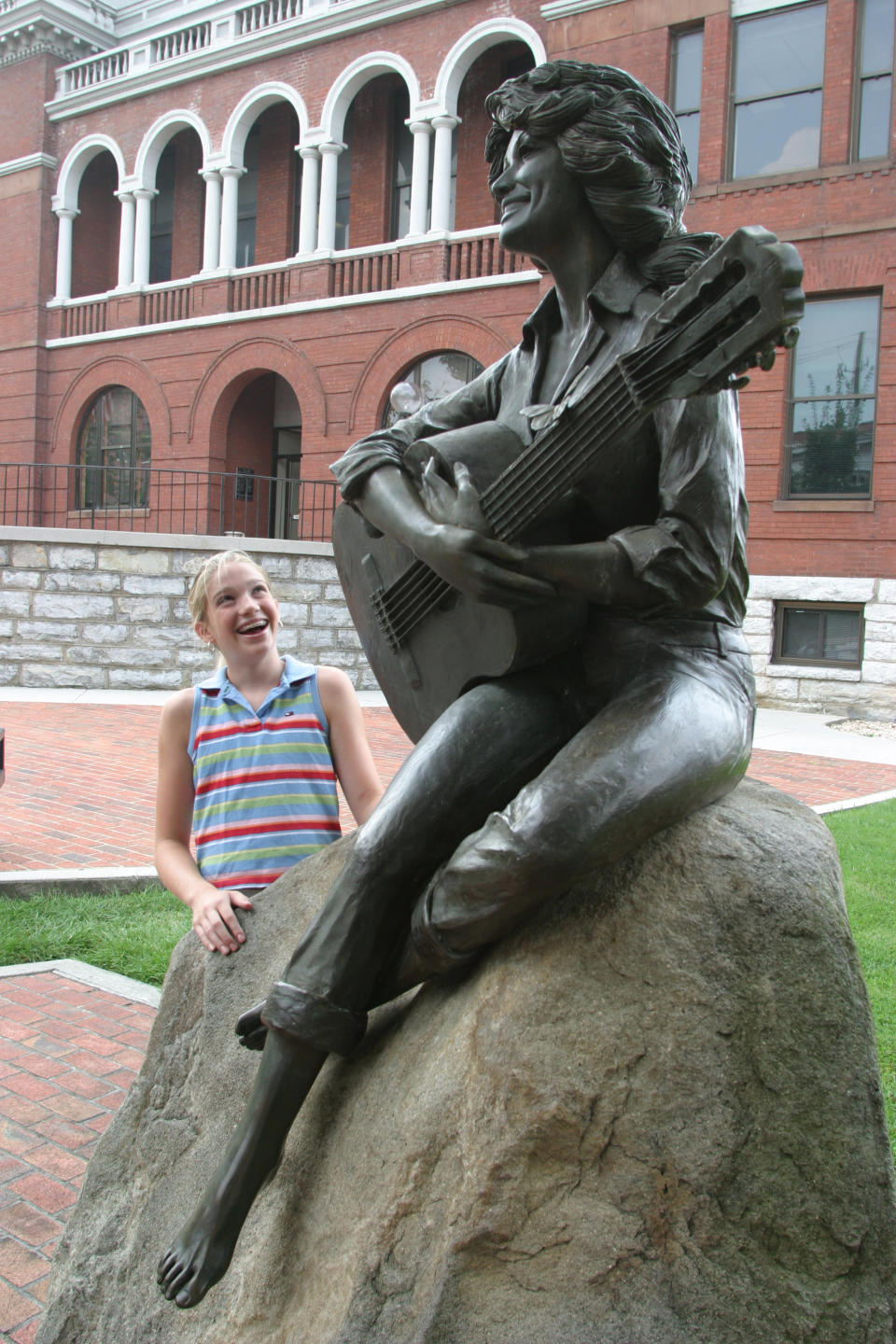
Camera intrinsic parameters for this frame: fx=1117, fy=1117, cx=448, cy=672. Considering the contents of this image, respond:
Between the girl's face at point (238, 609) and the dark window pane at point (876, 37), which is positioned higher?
the dark window pane at point (876, 37)

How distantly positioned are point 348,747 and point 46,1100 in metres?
1.54

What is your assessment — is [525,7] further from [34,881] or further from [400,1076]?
[400,1076]

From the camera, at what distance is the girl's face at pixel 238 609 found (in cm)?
286

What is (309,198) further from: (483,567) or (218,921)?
(483,567)

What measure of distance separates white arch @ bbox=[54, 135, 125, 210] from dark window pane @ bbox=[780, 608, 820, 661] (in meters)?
14.8

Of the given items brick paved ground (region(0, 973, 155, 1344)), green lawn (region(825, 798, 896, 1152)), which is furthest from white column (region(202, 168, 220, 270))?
brick paved ground (region(0, 973, 155, 1344))

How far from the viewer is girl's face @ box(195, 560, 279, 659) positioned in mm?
2859

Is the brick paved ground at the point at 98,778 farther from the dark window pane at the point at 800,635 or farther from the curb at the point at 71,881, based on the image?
the dark window pane at the point at 800,635

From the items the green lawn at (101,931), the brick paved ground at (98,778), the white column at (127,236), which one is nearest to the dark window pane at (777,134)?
the brick paved ground at (98,778)

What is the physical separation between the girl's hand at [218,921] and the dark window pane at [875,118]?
1326cm

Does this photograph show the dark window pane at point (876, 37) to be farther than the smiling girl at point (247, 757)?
Yes

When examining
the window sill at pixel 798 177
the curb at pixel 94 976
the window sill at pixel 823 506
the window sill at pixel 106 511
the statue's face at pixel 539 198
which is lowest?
the curb at pixel 94 976

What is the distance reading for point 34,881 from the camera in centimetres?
519

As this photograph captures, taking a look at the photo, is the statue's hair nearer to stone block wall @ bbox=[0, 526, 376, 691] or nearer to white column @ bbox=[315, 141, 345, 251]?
stone block wall @ bbox=[0, 526, 376, 691]
